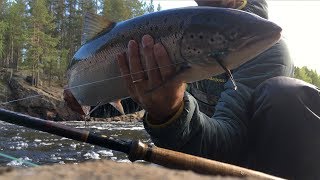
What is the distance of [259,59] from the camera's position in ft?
12.9

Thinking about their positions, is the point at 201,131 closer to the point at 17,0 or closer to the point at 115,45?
the point at 115,45

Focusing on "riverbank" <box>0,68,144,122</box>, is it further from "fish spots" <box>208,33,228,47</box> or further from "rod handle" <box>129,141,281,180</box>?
"rod handle" <box>129,141,281,180</box>

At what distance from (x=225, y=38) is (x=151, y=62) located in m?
0.50

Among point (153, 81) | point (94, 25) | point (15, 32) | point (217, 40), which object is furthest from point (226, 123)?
point (15, 32)

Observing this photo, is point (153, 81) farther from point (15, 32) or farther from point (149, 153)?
point (15, 32)

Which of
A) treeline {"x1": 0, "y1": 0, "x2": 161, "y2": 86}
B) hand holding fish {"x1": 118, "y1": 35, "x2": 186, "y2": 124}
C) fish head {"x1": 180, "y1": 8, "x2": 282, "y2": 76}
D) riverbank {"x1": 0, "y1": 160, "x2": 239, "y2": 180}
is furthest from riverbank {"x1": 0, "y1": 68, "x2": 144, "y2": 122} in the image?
riverbank {"x1": 0, "y1": 160, "x2": 239, "y2": 180}

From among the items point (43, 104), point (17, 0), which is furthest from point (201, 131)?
point (17, 0)

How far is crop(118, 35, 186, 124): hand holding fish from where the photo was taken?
109 inches

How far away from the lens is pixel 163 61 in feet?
9.09

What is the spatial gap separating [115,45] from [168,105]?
1.96 feet

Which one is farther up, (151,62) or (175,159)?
(151,62)

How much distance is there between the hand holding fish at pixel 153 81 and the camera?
278cm

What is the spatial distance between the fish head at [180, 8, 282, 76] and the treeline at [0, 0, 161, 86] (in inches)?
1847

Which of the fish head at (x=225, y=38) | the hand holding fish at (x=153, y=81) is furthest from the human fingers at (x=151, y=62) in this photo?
the fish head at (x=225, y=38)
